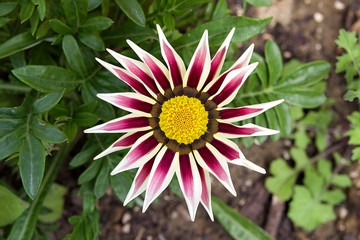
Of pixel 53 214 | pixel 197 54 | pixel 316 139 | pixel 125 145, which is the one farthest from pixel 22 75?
pixel 316 139

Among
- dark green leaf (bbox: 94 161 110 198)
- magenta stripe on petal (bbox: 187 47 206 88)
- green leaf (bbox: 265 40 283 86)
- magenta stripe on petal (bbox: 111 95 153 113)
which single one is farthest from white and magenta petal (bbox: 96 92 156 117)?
green leaf (bbox: 265 40 283 86)

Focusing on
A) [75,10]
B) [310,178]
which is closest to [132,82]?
[75,10]

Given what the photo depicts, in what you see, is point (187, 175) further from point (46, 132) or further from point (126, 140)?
point (46, 132)

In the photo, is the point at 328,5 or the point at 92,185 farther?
the point at 328,5

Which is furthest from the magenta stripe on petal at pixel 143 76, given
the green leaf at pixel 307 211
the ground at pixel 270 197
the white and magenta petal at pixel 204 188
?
the green leaf at pixel 307 211

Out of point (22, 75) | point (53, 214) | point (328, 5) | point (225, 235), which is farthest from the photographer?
point (328, 5)

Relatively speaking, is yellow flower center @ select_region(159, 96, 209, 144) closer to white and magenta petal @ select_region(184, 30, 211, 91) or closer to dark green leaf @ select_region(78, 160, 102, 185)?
white and magenta petal @ select_region(184, 30, 211, 91)

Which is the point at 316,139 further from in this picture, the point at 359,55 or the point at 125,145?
the point at 125,145
